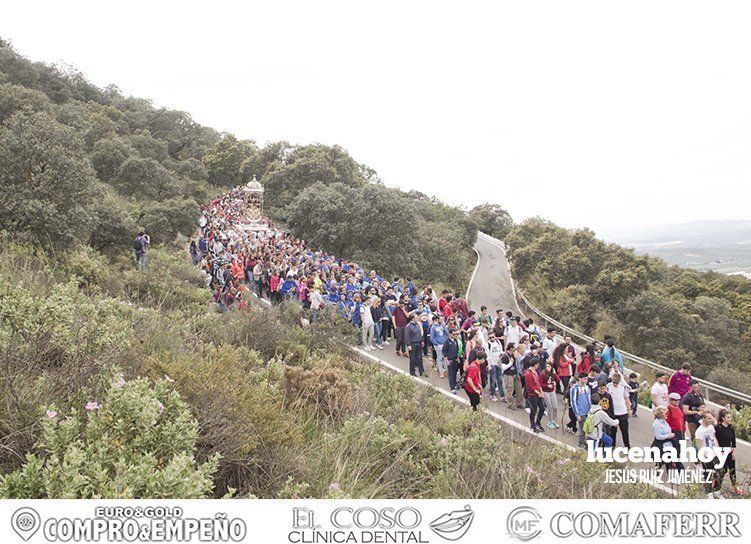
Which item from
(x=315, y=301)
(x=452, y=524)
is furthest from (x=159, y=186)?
(x=452, y=524)

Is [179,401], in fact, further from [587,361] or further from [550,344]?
[587,361]

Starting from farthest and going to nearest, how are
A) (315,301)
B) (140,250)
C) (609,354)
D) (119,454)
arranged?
1. (140,250)
2. (315,301)
3. (609,354)
4. (119,454)

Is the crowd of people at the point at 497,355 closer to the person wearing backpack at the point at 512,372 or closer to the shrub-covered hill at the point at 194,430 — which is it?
the person wearing backpack at the point at 512,372

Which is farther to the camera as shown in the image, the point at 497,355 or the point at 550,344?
the point at 550,344

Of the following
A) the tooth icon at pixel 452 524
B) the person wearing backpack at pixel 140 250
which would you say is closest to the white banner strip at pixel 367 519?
the tooth icon at pixel 452 524

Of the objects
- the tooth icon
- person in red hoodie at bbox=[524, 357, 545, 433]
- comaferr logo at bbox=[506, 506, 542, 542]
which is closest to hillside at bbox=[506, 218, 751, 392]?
person in red hoodie at bbox=[524, 357, 545, 433]

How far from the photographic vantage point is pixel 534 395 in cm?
762

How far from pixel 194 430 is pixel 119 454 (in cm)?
43

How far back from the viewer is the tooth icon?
305 cm

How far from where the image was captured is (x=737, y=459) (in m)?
7.60

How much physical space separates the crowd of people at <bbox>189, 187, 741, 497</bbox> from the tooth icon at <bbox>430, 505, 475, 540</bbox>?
11.9 ft

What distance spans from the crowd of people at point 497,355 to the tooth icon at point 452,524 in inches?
143

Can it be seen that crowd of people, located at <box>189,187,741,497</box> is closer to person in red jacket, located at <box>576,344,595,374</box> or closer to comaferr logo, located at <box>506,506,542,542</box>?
person in red jacket, located at <box>576,344,595,374</box>

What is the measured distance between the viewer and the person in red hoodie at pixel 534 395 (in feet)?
24.8
